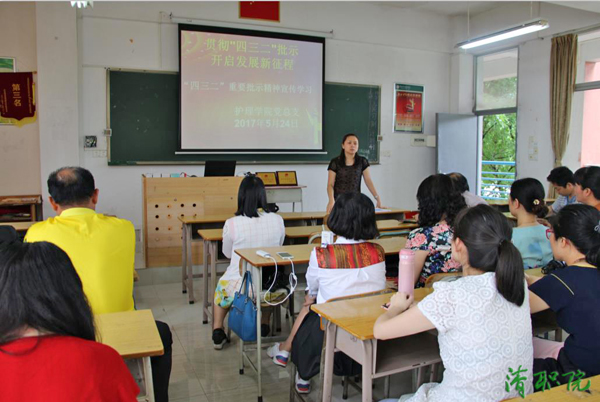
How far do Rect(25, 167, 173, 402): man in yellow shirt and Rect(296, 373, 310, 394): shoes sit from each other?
749mm

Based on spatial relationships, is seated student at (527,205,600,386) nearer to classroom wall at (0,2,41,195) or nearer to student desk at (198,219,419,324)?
student desk at (198,219,419,324)

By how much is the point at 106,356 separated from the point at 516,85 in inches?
310

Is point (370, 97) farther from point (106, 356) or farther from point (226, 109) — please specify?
point (106, 356)

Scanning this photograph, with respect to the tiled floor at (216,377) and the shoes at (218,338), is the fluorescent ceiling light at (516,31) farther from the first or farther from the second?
the shoes at (218,338)

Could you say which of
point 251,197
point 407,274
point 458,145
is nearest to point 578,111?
point 458,145

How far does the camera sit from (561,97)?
6.79 metres

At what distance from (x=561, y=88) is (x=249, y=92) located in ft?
14.2

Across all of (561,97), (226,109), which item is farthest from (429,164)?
(226,109)

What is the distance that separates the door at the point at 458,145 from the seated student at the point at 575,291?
6556 mm

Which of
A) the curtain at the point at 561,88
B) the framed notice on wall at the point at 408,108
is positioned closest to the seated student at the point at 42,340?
the curtain at the point at 561,88

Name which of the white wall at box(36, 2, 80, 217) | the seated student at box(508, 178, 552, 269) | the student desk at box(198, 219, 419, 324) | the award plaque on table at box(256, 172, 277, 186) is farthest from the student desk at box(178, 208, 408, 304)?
the white wall at box(36, 2, 80, 217)

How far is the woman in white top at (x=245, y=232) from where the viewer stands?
3.16 meters

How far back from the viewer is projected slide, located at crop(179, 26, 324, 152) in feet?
21.3

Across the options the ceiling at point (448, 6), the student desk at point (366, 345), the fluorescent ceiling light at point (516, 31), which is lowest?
the student desk at point (366, 345)
